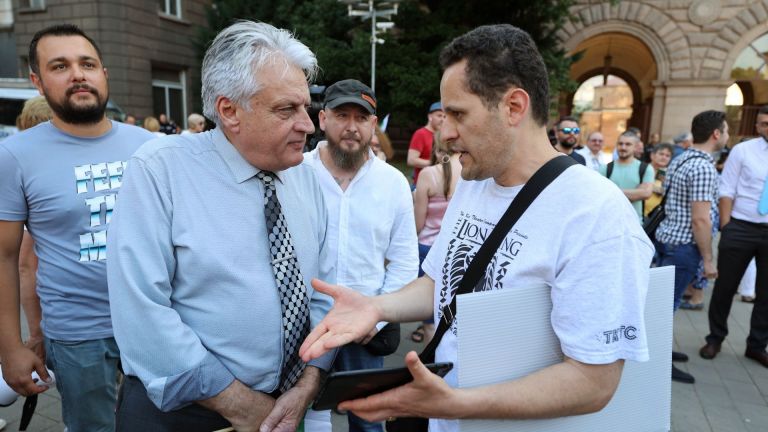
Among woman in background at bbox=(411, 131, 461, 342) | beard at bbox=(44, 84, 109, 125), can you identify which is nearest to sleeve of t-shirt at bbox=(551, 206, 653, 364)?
beard at bbox=(44, 84, 109, 125)

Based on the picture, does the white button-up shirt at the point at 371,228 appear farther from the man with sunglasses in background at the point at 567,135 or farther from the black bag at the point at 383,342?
the man with sunglasses in background at the point at 567,135

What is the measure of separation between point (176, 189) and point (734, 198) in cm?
469

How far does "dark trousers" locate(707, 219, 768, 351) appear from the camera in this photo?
4.04m

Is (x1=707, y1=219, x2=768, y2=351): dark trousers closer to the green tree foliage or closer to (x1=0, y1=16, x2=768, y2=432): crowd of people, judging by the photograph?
(x1=0, y1=16, x2=768, y2=432): crowd of people

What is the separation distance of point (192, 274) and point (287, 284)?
1.00 ft

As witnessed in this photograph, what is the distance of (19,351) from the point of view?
6.66ft

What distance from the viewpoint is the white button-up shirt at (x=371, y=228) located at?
2.65 metres

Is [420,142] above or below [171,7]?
below

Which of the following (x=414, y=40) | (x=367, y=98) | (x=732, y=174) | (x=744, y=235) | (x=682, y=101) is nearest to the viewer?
(x=367, y=98)

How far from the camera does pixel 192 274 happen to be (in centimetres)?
143

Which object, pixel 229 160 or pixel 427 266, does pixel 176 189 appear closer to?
pixel 229 160

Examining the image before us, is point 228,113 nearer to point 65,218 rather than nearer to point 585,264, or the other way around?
point 65,218

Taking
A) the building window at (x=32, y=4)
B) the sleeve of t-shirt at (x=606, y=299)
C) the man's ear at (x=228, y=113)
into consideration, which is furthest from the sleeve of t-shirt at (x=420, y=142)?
the building window at (x=32, y=4)

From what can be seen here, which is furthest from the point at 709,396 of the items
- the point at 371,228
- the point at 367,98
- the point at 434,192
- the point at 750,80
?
the point at 750,80
